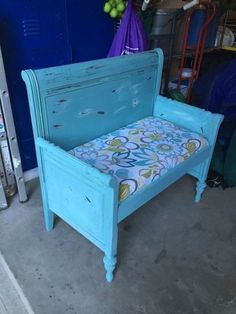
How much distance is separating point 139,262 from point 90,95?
891 mm

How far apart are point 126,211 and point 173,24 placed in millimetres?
1511

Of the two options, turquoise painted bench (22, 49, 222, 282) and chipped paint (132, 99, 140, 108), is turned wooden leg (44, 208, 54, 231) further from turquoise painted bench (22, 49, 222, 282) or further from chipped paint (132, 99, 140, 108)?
chipped paint (132, 99, 140, 108)

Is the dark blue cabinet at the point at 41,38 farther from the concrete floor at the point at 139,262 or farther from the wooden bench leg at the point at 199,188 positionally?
the wooden bench leg at the point at 199,188

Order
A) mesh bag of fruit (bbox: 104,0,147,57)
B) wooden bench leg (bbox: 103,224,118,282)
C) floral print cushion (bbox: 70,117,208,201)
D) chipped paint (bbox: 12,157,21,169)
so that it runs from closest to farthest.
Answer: wooden bench leg (bbox: 103,224,118,282) < floral print cushion (bbox: 70,117,208,201) < chipped paint (bbox: 12,157,21,169) < mesh bag of fruit (bbox: 104,0,147,57)

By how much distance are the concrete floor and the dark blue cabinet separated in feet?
1.92

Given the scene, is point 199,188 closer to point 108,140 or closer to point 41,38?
point 108,140

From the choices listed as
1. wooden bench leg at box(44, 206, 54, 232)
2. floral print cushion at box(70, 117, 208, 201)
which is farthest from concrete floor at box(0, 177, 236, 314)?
floral print cushion at box(70, 117, 208, 201)

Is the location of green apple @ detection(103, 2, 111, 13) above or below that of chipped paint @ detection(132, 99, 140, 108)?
above

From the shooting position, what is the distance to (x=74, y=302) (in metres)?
1.26

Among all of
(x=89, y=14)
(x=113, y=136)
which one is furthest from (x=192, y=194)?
(x=89, y=14)

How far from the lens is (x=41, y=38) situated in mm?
1656

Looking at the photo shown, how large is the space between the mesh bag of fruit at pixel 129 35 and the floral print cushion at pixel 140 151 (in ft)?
1.65

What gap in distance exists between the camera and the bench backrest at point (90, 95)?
127cm

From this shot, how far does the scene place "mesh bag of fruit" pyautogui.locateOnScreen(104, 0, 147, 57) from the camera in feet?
5.95
